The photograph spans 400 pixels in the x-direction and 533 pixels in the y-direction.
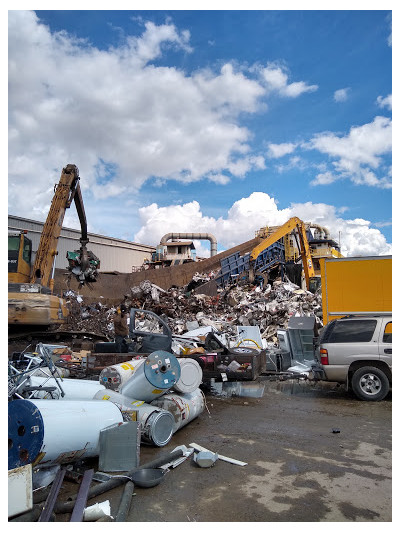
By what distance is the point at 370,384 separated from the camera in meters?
8.12

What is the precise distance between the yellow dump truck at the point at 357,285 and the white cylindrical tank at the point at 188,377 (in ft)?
20.7

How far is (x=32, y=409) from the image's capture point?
150 inches

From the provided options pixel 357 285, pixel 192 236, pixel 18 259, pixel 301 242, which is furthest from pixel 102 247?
pixel 357 285

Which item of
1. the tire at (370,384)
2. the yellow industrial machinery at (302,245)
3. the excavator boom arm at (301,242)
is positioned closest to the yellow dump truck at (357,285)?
the tire at (370,384)

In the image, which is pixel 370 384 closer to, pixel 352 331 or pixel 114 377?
pixel 352 331

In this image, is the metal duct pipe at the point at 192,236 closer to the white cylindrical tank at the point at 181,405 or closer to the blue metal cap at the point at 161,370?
the white cylindrical tank at the point at 181,405

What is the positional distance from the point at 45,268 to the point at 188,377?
7.90 metres

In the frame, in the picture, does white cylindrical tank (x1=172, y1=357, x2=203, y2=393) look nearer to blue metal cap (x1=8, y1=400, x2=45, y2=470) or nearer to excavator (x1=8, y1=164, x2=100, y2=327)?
blue metal cap (x1=8, y1=400, x2=45, y2=470)

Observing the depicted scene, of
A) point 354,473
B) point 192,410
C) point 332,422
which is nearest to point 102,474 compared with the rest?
point 192,410

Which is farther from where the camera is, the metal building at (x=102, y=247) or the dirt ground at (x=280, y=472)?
the metal building at (x=102, y=247)

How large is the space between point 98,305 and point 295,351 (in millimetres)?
16507

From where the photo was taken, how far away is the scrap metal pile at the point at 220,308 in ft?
58.6

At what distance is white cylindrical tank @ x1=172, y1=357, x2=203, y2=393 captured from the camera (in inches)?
249

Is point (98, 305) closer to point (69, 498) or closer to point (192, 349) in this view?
point (192, 349)
